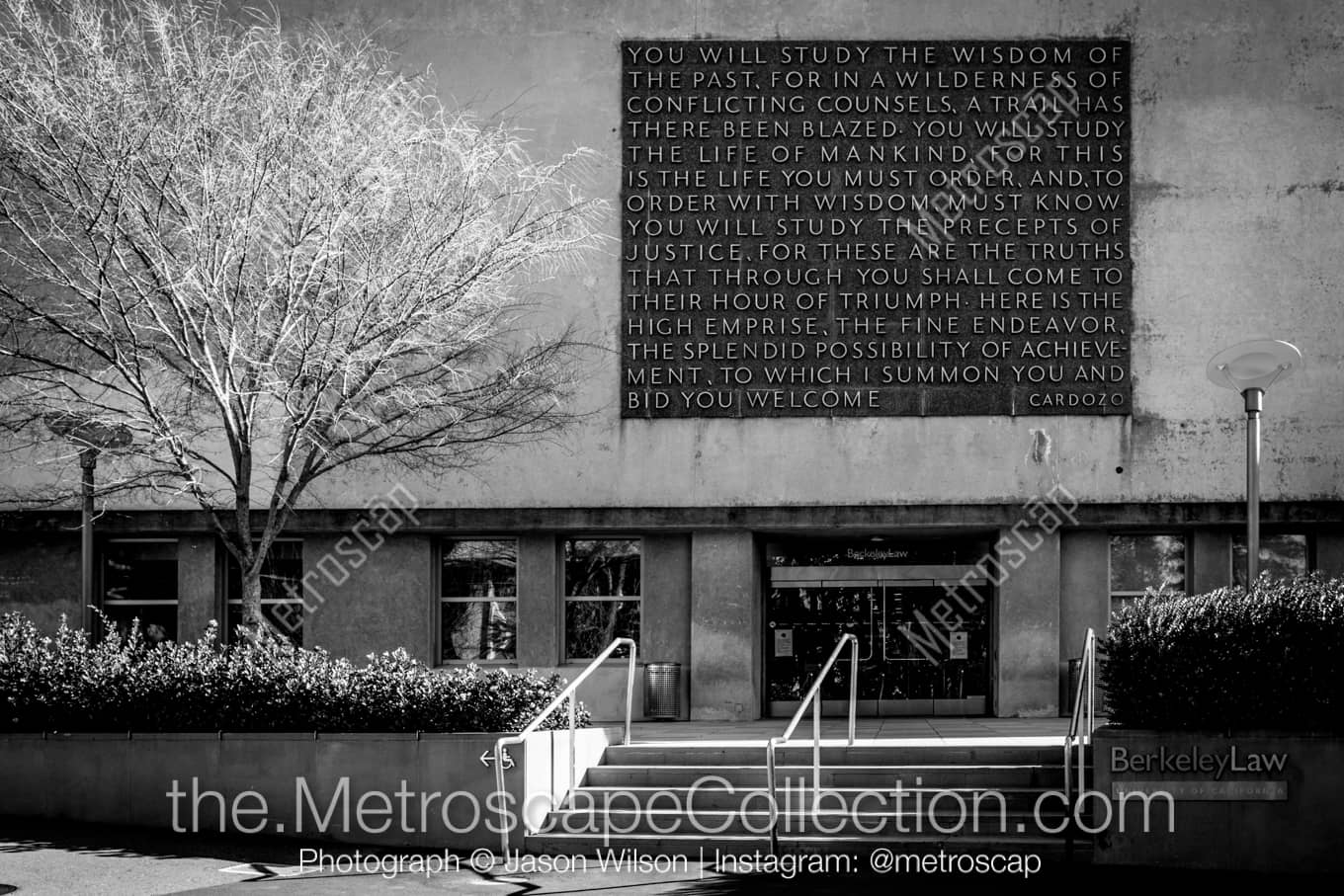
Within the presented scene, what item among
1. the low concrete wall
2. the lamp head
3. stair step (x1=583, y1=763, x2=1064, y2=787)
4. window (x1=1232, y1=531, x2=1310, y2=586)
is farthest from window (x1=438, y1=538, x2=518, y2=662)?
the low concrete wall

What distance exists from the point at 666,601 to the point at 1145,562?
6442 mm

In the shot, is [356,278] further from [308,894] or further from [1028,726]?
[1028,726]

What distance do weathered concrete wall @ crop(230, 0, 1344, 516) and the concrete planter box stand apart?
7267 millimetres

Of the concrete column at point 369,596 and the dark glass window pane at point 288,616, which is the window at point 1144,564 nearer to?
the concrete column at point 369,596

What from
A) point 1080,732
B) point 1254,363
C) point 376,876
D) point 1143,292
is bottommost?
point 376,876

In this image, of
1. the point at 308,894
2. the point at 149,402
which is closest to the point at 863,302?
the point at 149,402

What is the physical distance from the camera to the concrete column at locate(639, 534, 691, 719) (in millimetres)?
20688

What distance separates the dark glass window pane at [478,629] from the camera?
69.0 feet

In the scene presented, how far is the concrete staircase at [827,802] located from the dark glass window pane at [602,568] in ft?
21.3

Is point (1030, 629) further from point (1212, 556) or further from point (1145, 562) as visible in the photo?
point (1212, 556)

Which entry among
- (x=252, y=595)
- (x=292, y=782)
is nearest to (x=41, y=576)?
(x=252, y=595)

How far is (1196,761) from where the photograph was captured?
40.1ft

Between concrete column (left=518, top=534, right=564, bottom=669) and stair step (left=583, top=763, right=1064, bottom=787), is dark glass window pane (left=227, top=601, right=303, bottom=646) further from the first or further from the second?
stair step (left=583, top=763, right=1064, bottom=787)

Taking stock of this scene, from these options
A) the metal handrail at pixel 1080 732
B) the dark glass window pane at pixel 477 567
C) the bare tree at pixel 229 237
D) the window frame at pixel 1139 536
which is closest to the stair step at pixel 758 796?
the metal handrail at pixel 1080 732
